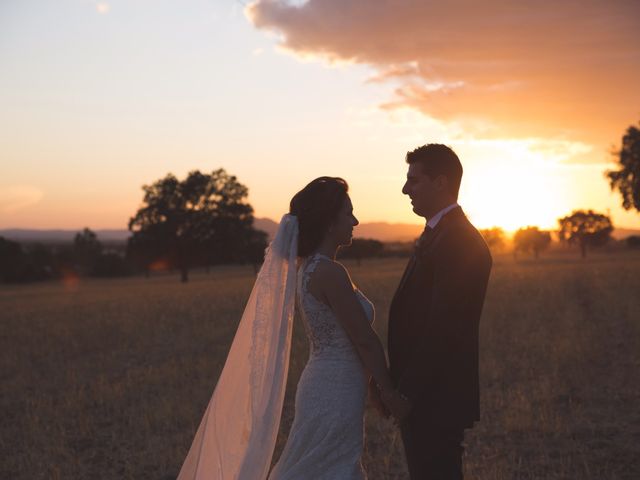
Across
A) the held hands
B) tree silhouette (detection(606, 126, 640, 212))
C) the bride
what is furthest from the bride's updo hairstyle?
tree silhouette (detection(606, 126, 640, 212))

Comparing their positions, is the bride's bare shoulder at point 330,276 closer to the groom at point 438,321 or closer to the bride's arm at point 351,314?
the bride's arm at point 351,314

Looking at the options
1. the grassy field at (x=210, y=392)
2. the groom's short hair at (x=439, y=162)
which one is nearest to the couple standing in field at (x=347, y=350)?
the groom's short hair at (x=439, y=162)

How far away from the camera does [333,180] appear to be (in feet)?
13.1

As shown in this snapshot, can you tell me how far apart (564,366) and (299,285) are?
28.2 ft

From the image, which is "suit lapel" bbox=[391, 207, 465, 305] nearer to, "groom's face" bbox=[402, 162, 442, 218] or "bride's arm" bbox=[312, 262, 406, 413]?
"groom's face" bbox=[402, 162, 442, 218]

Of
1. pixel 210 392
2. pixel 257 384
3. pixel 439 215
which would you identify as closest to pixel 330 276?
pixel 439 215

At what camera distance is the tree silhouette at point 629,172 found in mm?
35594

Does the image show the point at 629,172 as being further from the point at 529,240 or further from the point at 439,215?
the point at 529,240

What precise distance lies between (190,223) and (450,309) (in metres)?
58.1

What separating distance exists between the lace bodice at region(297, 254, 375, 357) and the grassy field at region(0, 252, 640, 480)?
9.99 feet

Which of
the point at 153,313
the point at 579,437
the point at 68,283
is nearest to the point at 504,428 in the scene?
the point at 579,437

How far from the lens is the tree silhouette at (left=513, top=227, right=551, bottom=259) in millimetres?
103062

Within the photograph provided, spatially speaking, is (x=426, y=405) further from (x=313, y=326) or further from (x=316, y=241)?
(x=316, y=241)

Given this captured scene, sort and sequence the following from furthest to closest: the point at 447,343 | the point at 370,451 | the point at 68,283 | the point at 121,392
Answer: the point at 68,283 < the point at 121,392 < the point at 370,451 < the point at 447,343
